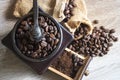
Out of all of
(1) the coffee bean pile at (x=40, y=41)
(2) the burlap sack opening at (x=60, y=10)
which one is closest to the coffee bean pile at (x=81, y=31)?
(2) the burlap sack opening at (x=60, y=10)

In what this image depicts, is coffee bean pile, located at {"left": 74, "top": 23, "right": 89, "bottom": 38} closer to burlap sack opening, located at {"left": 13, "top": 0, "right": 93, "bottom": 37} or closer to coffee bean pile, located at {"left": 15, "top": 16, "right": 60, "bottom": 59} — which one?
burlap sack opening, located at {"left": 13, "top": 0, "right": 93, "bottom": 37}

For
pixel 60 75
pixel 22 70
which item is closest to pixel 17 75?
pixel 22 70

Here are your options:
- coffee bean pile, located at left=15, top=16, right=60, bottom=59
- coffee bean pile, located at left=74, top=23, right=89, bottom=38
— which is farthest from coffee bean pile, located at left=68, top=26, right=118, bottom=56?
coffee bean pile, located at left=15, top=16, right=60, bottom=59

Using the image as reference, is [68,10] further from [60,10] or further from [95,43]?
[95,43]

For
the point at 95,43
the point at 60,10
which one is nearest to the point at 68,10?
the point at 60,10

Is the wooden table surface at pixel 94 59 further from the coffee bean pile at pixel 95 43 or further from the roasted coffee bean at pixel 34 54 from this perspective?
the roasted coffee bean at pixel 34 54
